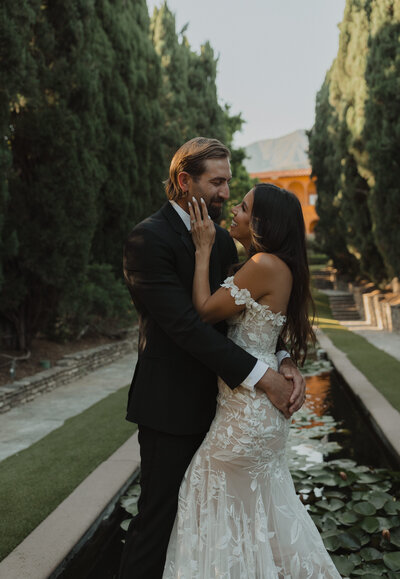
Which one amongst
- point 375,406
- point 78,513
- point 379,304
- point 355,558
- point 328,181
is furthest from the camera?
point 328,181

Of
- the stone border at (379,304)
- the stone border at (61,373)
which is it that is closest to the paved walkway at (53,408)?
the stone border at (61,373)

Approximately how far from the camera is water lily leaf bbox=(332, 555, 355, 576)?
2.91 metres

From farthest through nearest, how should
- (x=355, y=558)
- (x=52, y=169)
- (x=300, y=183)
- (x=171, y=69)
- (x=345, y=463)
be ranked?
(x=300, y=183) < (x=171, y=69) < (x=52, y=169) < (x=345, y=463) < (x=355, y=558)

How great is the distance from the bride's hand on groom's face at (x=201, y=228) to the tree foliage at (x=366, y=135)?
492 inches

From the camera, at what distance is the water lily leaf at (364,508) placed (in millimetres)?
3666

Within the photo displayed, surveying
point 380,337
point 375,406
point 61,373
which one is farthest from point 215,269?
point 380,337

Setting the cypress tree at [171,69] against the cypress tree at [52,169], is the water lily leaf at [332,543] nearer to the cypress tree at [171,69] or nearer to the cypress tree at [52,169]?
the cypress tree at [52,169]

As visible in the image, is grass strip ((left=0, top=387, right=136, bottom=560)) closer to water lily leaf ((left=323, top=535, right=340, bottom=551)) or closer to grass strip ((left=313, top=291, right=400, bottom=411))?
water lily leaf ((left=323, top=535, right=340, bottom=551))

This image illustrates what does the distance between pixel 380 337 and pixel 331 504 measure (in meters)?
10.4

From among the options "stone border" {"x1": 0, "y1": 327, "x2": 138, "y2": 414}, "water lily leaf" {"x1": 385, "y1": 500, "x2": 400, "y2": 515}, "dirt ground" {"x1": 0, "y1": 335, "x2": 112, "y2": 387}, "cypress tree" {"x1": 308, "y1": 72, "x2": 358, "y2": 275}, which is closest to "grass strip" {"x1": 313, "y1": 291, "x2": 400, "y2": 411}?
"water lily leaf" {"x1": 385, "y1": 500, "x2": 400, "y2": 515}

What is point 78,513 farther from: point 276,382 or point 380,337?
point 380,337

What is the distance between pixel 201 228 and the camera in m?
2.12

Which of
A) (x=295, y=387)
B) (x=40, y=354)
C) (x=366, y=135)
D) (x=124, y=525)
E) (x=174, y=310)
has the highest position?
(x=366, y=135)

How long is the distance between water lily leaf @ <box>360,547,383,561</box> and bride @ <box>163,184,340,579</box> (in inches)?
40.5
